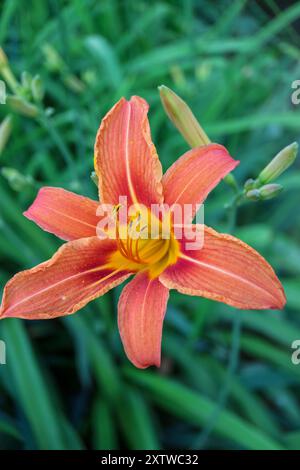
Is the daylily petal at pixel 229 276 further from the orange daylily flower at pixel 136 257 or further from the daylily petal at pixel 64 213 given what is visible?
the daylily petal at pixel 64 213

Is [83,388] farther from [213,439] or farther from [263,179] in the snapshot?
[263,179]

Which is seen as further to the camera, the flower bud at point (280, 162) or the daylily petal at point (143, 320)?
the flower bud at point (280, 162)

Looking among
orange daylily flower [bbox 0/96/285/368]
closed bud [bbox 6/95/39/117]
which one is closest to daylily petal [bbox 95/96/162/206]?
orange daylily flower [bbox 0/96/285/368]

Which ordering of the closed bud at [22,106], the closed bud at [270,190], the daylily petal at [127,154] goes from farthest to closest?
the closed bud at [22,106]
the closed bud at [270,190]
the daylily petal at [127,154]

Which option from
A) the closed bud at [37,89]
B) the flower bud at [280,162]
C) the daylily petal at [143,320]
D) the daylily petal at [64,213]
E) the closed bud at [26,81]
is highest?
the closed bud at [26,81]

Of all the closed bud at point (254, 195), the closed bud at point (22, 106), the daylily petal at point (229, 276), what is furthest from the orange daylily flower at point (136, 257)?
the closed bud at point (22, 106)

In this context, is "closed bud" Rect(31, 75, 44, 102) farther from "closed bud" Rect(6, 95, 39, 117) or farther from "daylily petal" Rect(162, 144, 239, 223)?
"daylily petal" Rect(162, 144, 239, 223)

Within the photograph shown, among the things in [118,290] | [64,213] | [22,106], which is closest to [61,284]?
A: [64,213]

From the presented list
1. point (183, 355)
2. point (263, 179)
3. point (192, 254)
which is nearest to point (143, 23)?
point (183, 355)
